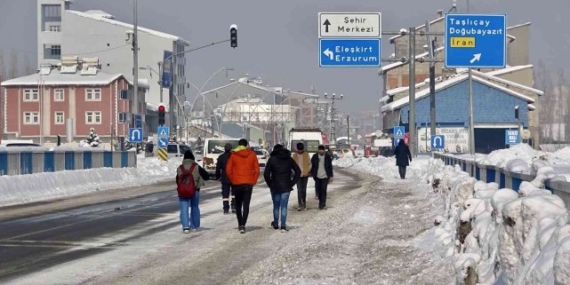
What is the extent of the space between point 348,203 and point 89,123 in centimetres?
8491

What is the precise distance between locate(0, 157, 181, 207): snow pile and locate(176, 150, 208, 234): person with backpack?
37.0 ft

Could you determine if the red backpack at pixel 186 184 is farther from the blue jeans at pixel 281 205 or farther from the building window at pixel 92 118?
the building window at pixel 92 118

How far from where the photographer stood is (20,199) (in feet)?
107

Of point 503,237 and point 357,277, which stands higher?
point 503,237

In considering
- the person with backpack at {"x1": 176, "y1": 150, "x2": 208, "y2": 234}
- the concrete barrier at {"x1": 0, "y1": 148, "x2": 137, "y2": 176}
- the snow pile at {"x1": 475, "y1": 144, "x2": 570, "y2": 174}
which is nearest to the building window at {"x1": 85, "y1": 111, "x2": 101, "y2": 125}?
the concrete barrier at {"x1": 0, "y1": 148, "x2": 137, "y2": 176}

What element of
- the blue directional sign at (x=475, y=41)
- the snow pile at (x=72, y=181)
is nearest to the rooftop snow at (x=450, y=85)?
the snow pile at (x=72, y=181)

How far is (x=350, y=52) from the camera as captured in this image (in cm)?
4622

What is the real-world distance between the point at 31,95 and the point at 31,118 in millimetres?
2418

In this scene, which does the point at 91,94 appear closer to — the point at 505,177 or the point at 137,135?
the point at 137,135

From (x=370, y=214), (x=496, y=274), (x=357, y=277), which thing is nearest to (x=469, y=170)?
(x=370, y=214)

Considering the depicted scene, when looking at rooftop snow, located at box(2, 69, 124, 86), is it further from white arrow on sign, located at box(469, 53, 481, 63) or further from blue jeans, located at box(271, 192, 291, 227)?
blue jeans, located at box(271, 192, 291, 227)

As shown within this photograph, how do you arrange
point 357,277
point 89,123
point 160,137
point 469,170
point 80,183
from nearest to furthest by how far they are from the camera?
point 357,277, point 469,170, point 80,183, point 160,137, point 89,123

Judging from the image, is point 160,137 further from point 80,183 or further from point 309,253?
point 309,253

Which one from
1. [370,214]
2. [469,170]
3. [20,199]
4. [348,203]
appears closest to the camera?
[370,214]
